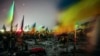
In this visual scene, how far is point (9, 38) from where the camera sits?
9.22ft

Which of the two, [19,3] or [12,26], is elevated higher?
[19,3]

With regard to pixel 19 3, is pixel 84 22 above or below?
below

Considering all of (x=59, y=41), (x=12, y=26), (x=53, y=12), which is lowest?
(x=59, y=41)

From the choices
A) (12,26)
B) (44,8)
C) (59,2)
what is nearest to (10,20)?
(12,26)

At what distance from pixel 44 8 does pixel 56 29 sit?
32cm

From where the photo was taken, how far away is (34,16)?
2807 millimetres

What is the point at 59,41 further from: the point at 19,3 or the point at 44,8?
the point at 19,3

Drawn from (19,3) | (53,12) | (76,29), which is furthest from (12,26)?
(76,29)

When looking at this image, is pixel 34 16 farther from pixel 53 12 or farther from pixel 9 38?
pixel 9 38

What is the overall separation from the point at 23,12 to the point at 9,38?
1.28 ft

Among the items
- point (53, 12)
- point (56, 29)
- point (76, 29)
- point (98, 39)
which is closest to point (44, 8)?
point (53, 12)

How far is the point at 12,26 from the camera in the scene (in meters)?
2.82

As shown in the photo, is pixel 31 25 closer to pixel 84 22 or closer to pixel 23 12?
pixel 23 12

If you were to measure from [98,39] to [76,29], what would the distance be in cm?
31
